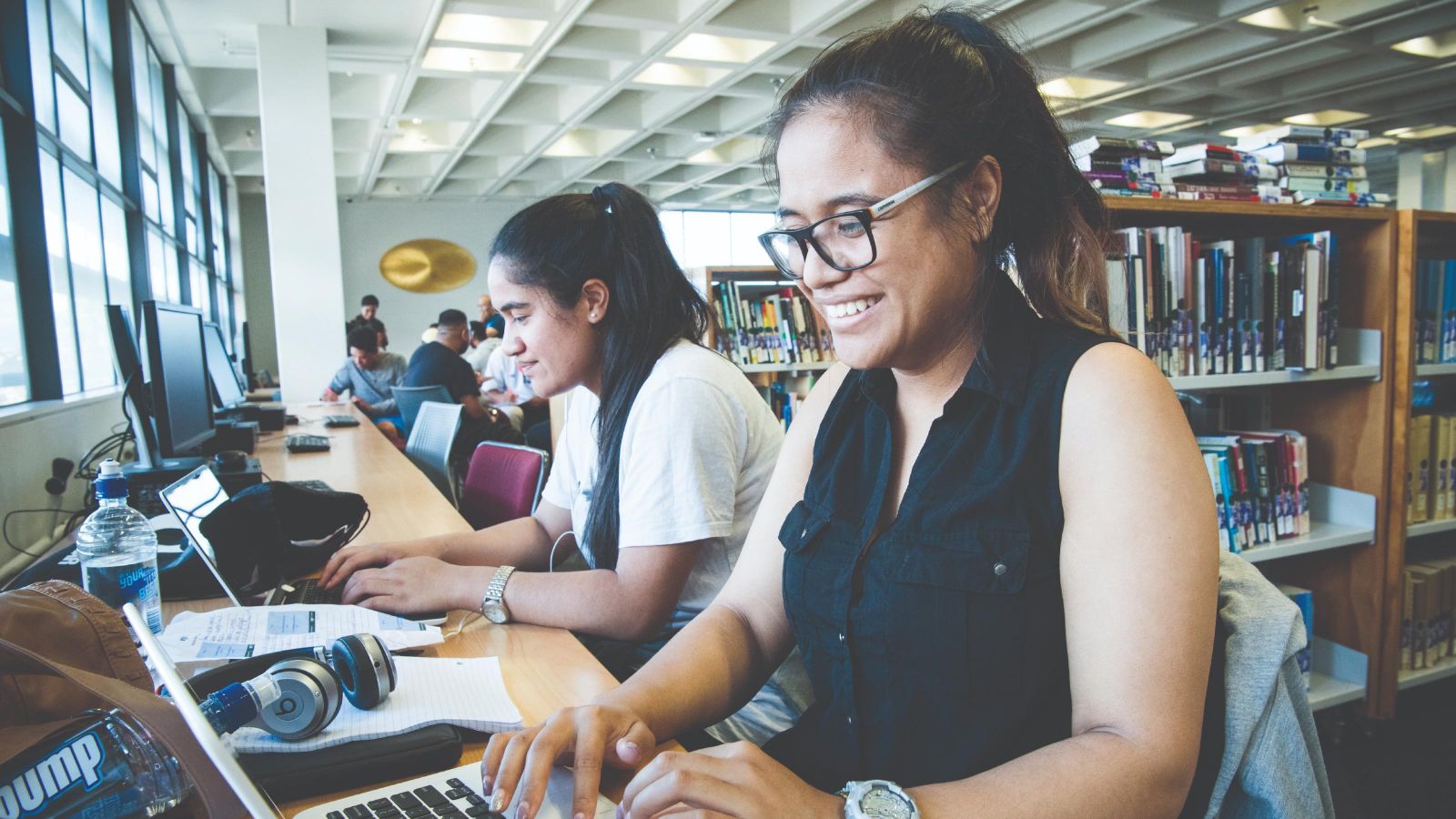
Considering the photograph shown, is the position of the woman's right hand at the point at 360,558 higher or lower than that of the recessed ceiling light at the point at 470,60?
lower

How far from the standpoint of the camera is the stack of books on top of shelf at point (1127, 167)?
6.76 ft

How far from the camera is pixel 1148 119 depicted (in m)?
8.77

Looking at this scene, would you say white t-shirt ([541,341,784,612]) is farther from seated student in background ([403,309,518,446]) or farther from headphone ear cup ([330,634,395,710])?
seated student in background ([403,309,518,446])

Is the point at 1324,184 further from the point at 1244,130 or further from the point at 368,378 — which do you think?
the point at 1244,130

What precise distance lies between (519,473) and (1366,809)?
2137 mm

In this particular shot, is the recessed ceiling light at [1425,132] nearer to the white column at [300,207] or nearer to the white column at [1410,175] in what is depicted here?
the white column at [1410,175]

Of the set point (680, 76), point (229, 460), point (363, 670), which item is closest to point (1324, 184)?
point (363, 670)

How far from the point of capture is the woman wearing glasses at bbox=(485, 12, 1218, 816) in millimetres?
739

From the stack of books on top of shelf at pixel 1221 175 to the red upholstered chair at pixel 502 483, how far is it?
1.72 metres

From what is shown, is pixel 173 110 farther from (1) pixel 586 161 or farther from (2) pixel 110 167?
(1) pixel 586 161

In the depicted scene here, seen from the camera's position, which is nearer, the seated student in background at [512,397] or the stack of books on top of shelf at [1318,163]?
the stack of books on top of shelf at [1318,163]

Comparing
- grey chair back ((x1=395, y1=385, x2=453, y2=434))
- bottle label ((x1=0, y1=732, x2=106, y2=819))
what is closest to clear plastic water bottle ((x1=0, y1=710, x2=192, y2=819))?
bottle label ((x1=0, y1=732, x2=106, y2=819))

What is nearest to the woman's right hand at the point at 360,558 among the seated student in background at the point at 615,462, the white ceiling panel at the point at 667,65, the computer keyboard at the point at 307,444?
the seated student in background at the point at 615,462

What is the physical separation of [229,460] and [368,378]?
3.46 meters
